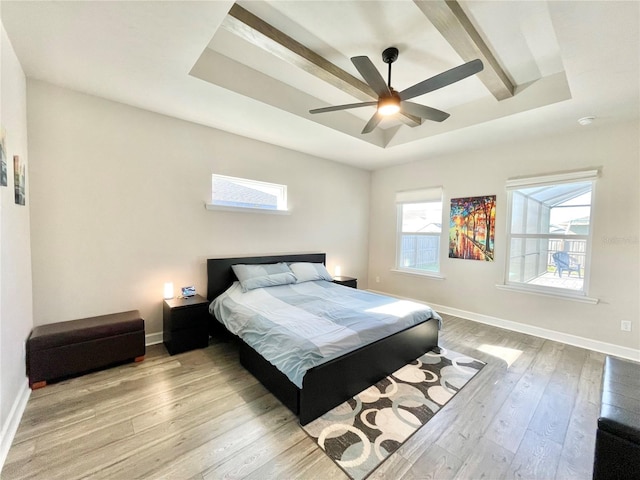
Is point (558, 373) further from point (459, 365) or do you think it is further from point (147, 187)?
point (147, 187)

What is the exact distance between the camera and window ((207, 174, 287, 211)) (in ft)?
11.6

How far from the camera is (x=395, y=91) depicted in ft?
7.37

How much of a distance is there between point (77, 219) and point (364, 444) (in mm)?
3193

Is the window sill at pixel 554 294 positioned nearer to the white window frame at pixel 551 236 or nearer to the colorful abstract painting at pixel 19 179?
the white window frame at pixel 551 236

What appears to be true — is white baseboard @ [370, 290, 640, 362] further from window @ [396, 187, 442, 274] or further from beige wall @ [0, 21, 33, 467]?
beige wall @ [0, 21, 33, 467]

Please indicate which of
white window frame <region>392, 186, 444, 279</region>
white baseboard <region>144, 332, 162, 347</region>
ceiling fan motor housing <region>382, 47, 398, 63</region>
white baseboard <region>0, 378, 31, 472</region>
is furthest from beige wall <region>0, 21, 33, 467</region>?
white window frame <region>392, 186, 444, 279</region>

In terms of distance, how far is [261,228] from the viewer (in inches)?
154

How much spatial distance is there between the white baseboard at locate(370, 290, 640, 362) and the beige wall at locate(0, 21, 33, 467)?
16.1 ft

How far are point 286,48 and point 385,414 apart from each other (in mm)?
2956

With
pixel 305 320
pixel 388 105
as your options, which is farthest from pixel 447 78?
pixel 305 320

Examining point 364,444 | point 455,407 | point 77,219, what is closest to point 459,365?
point 455,407

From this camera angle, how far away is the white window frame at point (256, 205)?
136 inches

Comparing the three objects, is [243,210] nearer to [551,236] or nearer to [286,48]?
[286,48]

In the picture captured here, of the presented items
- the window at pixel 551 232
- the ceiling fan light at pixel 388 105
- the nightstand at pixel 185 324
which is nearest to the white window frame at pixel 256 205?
the nightstand at pixel 185 324
